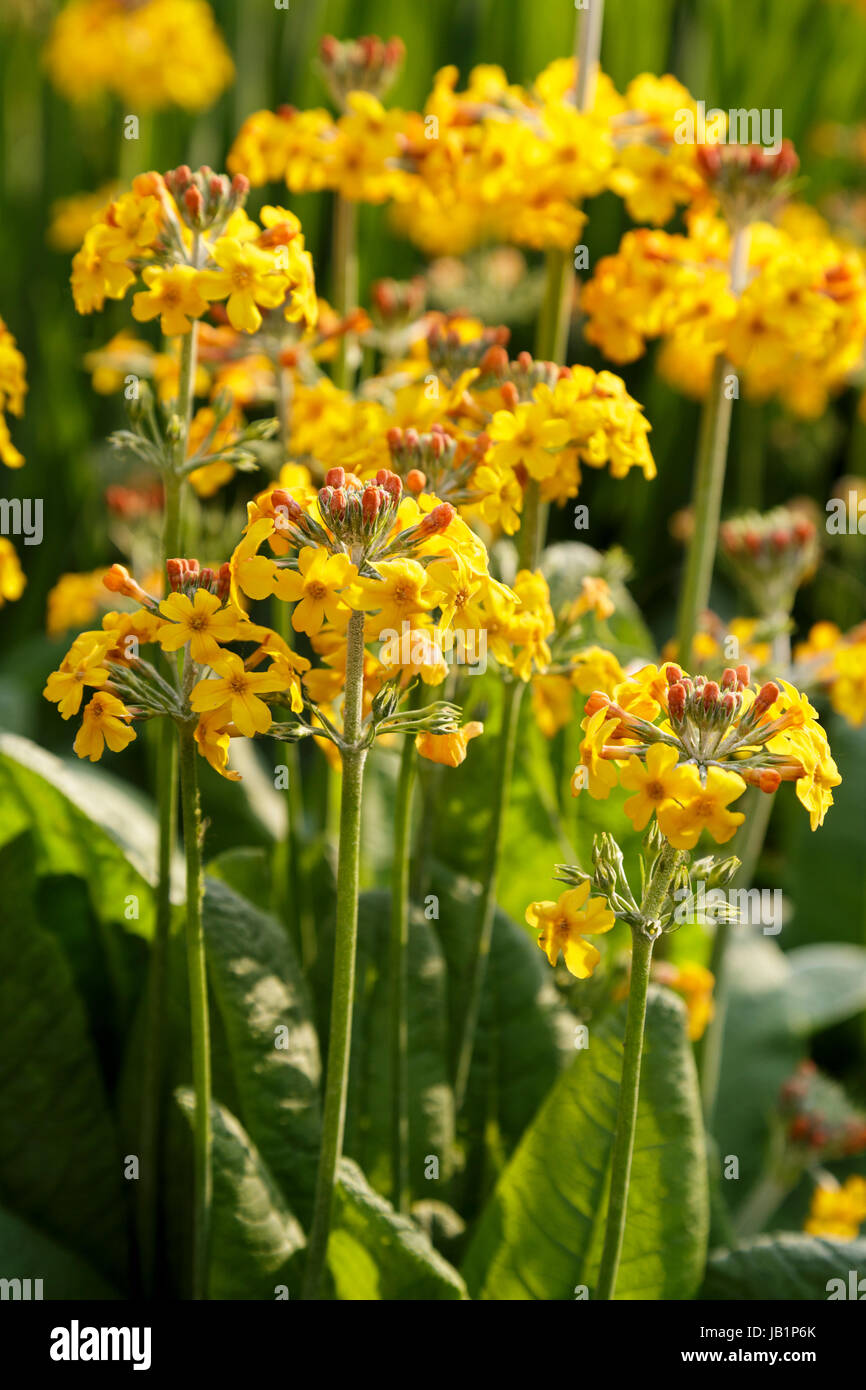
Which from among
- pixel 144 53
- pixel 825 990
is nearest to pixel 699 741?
pixel 825 990

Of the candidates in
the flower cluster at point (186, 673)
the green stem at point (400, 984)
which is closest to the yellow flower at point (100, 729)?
the flower cluster at point (186, 673)

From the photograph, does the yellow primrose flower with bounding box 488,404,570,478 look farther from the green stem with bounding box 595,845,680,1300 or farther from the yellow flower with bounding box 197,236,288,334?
the green stem with bounding box 595,845,680,1300

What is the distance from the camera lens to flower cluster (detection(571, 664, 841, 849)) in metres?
1.48

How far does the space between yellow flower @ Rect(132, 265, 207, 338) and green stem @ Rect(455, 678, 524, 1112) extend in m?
0.71

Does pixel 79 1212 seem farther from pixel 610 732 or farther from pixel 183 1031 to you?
pixel 610 732

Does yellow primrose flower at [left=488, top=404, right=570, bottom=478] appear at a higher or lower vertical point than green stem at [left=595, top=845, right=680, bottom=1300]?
higher

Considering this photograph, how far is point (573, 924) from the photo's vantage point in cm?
158

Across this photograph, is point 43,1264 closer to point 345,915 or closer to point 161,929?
point 161,929

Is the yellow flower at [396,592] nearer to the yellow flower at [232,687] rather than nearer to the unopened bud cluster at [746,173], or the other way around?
the yellow flower at [232,687]

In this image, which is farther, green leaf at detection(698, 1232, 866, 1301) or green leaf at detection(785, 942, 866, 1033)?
green leaf at detection(785, 942, 866, 1033)

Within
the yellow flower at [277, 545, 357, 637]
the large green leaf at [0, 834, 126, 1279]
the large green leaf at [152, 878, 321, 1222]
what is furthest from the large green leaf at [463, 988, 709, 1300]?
the yellow flower at [277, 545, 357, 637]

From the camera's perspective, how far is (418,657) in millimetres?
1550

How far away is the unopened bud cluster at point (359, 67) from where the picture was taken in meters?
2.61
